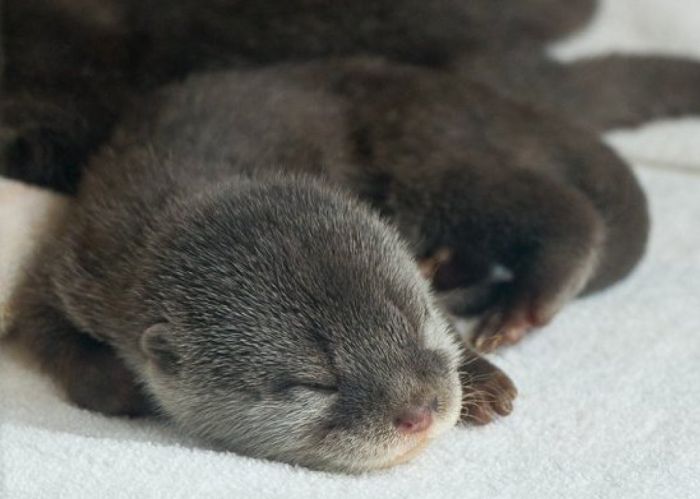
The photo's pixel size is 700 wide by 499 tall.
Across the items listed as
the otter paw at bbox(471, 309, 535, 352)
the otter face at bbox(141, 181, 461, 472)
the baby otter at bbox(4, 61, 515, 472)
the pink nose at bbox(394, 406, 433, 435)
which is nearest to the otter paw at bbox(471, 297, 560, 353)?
the otter paw at bbox(471, 309, 535, 352)

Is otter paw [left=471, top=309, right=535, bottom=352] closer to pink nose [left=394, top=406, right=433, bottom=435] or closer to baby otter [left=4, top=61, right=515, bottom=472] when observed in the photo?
baby otter [left=4, top=61, right=515, bottom=472]

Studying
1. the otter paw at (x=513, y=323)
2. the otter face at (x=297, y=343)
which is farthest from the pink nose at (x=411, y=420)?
the otter paw at (x=513, y=323)

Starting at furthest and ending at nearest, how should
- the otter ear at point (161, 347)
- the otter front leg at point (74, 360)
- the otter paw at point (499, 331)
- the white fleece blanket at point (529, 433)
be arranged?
1. the otter paw at point (499, 331)
2. the otter front leg at point (74, 360)
3. the otter ear at point (161, 347)
4. the white fleece blanket at point (529, 433)

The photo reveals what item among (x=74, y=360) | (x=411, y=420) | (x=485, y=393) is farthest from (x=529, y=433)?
(x=74, y=360)

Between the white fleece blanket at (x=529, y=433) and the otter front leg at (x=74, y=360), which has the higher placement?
the white fleece blanket at (x=529, y=433)

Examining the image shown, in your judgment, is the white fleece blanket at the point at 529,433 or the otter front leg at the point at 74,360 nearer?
the white fleece blanket at the point at 529,433

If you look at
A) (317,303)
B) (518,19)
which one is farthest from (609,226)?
(317,303)

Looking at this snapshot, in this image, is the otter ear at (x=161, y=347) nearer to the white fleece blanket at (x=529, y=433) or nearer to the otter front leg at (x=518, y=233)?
the white fleece blanket at (x=529, y=433)
